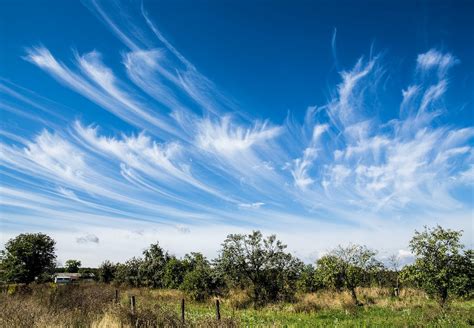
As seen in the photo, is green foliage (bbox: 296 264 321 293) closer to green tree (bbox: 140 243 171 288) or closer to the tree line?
the tree line

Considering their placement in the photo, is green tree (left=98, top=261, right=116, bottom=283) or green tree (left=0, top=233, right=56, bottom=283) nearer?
green tree (left=0, top=233, right=56, bottom=283)

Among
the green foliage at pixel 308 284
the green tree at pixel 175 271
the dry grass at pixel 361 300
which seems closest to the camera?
the dry grass at pixel 361 300

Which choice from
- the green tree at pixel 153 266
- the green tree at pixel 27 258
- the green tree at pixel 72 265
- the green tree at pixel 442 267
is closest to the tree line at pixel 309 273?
the green tree at pixel 442 267

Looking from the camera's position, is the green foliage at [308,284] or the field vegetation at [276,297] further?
the green foliage at [308,284]

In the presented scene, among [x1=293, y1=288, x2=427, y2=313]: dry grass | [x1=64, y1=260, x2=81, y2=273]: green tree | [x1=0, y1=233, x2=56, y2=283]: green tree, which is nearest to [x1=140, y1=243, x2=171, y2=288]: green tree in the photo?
[x1=0, y1=233, x2=56, y2=283]: green tree

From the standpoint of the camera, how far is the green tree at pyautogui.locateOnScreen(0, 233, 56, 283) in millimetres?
50469

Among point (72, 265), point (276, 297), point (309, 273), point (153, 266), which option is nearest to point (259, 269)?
point (276, 297)

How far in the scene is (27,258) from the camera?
5150 cm

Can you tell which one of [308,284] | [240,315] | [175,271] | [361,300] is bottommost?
[361,300]

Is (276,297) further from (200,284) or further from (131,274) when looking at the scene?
(131,274)

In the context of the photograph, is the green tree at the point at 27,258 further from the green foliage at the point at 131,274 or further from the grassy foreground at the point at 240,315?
the grassy foreground at the point at 240,315

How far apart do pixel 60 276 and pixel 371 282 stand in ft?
298

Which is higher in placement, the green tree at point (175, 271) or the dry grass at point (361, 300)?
the green tree at point (175, 271)

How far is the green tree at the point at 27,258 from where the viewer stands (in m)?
50.5
